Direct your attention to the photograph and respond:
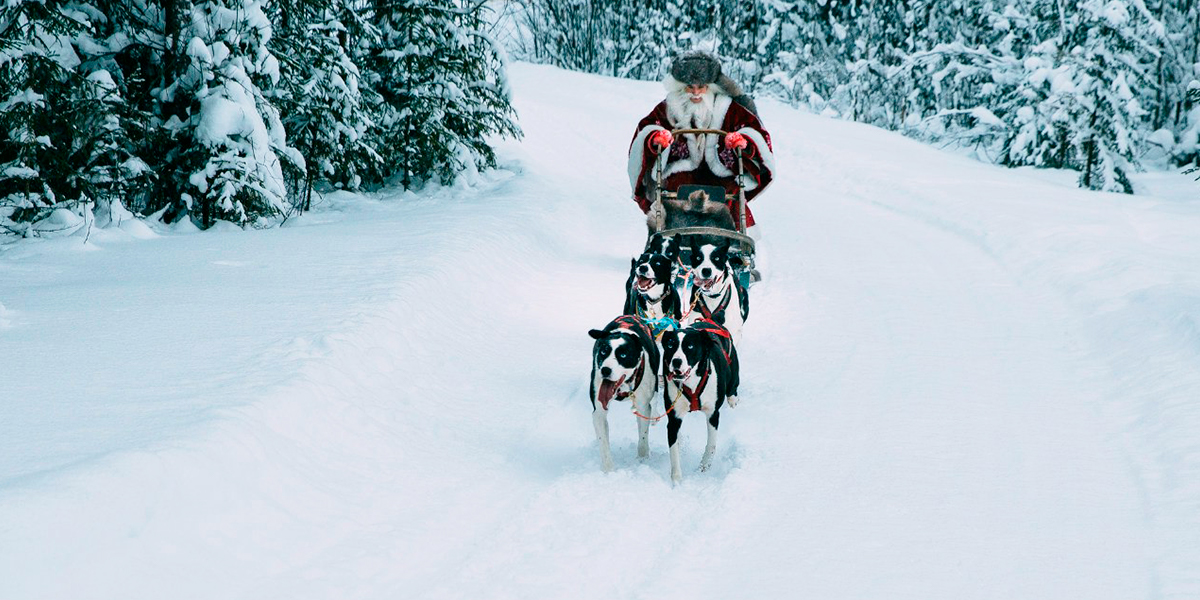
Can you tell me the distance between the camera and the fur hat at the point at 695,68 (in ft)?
25.7

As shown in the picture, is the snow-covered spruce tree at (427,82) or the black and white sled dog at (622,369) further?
the snow-covered spruce tree at (427,82)

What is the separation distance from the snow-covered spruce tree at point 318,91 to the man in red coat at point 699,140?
4.94 m

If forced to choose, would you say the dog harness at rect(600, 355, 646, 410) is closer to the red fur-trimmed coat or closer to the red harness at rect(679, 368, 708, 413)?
the red harness at rect(679, 368, 708, 413)

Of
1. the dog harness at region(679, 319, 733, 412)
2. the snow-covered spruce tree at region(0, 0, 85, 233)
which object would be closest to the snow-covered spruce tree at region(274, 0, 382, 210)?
the snow-covered spruce tree at region(0, 0, 85, 233)

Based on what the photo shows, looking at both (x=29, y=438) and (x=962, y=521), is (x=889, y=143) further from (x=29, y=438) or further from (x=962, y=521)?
(x=29, y=438)

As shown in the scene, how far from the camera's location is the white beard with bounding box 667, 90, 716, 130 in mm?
7910

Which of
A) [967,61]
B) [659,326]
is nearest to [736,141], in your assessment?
[659,326]

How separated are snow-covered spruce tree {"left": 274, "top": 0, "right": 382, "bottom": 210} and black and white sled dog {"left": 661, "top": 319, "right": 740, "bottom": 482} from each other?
7.55 metres

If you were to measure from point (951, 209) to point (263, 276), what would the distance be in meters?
10.4

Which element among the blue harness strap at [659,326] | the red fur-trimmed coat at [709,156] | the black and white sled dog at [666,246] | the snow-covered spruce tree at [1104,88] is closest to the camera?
the blue harness strap at [659,326]

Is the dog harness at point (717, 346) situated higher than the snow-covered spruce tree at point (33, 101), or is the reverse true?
the snow-covered spruce tree at point (33, 101)

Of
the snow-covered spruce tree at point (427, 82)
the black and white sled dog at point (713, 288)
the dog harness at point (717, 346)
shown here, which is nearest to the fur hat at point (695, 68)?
the black and white sled dog at point (713, 288)

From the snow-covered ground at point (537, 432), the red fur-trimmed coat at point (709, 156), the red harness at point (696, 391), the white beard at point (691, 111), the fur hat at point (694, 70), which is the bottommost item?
the snow-covered ground at point (537, 432)

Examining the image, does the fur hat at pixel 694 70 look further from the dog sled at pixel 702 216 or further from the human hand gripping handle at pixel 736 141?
the dog sled at pixel 702 216
